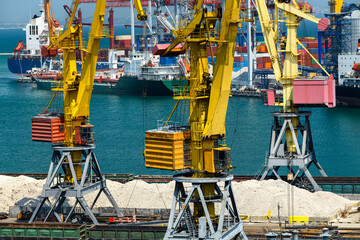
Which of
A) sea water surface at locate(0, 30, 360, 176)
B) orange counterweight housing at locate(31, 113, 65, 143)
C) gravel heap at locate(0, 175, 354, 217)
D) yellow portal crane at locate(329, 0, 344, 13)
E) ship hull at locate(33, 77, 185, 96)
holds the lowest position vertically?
sea water surface at locate(0, 30, 360, 176)

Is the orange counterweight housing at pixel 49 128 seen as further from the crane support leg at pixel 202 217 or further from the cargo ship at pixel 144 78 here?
the cargo ship at pixel 144 78

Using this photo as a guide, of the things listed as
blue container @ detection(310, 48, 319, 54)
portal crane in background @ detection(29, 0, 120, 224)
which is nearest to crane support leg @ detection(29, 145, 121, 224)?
portal crane in background @ detection(29, 0, 120, 224)

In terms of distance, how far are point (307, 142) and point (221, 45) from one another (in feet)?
82.4

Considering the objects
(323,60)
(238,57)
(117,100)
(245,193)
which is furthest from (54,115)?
(238,57)

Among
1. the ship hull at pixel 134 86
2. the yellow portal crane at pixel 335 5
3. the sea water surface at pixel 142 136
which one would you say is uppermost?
the yellow portal crane at pixel 335 5

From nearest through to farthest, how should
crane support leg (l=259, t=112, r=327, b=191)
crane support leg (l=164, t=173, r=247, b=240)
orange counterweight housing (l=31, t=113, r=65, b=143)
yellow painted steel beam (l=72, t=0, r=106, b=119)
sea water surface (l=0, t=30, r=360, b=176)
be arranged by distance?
crane support leg (l=164, t=173, r=247, b=240) → yellow painted steel beam (l=72, t=0, r=106, b=119) → orange counterweight housing (l=31, t=113, r=65, b=143) → crane support leg (l=259, t=112, r=327, b=191) → sea water surface (l=0, t=30, r=360, b=176)

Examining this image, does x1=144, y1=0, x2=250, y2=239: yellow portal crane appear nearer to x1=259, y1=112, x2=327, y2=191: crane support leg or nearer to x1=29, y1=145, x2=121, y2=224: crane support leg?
x1=29, y1=145, x2=121, y2=224: crane support leg

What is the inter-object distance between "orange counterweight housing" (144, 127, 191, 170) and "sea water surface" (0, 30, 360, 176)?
2475cm

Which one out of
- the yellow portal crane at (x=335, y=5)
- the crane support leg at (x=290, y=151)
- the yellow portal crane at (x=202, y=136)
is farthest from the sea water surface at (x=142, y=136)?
the yellow portal crane at (x=202, y=136)

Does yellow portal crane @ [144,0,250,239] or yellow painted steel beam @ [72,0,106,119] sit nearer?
yellow portal crane @ [144,0,250,239]

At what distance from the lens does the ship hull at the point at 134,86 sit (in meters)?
167

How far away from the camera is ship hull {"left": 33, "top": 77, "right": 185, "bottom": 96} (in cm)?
16688

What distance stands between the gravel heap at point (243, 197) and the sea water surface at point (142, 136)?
10.6m

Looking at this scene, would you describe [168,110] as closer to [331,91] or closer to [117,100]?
[117,100]
